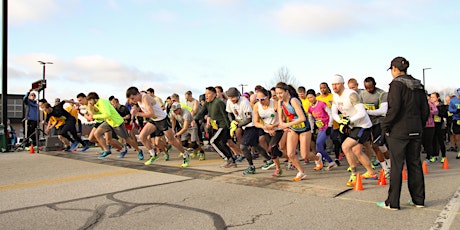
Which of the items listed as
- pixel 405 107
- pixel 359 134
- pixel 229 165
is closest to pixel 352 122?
pixel 359 134

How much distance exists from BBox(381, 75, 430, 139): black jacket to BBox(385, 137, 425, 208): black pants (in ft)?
0.36

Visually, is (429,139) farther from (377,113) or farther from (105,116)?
(105,116)

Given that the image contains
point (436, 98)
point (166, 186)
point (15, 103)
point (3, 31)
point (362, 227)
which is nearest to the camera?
point (362, 227)

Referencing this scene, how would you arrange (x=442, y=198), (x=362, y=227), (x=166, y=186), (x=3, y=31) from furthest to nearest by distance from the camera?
(x=3, y=31), (x=166, y=186), (x=442, y=198), (x=362, y=227)

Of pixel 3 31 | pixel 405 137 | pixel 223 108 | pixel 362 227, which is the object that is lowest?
pixel 362 227

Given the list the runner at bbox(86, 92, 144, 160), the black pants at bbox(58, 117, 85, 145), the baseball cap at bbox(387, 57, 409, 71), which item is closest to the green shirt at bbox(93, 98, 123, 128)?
the runner at bbox(86, 92, 144, 160)

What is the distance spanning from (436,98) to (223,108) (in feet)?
21.2

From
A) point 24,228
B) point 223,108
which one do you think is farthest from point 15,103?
point 24,228

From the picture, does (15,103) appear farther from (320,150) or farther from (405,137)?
(405,137)

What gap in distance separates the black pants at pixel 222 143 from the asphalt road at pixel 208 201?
615mm

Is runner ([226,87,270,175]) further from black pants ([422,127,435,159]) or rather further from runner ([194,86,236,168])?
black pants ([422,127,435,159])

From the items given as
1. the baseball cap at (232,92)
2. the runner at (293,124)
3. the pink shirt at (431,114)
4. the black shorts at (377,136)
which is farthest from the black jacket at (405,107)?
the pink shirt at (431,114)

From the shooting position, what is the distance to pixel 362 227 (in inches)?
138

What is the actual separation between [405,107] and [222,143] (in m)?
4.54
